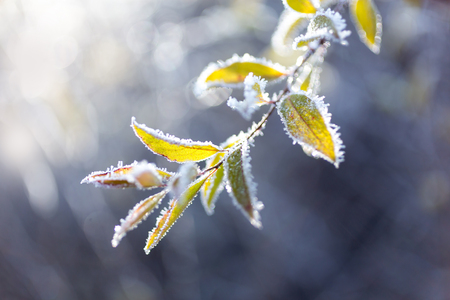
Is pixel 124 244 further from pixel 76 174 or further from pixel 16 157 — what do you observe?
pixel 16 157

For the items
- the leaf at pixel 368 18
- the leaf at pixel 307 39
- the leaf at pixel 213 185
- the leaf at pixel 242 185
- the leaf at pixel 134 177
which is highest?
the leaf at pixel 368 18

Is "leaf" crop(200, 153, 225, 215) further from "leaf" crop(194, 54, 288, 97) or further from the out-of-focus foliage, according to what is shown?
"leaf" crop(194, 54, 288, 97)

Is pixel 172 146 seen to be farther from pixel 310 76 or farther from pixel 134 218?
pixel 310 76

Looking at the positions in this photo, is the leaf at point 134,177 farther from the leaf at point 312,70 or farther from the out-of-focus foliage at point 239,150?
the leaf at point 312,70

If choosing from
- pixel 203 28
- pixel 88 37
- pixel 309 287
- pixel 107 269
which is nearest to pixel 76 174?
pixel 107 269

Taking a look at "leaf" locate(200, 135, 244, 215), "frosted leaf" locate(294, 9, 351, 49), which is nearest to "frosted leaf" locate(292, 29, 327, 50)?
"frosted leaf" locate(294, 9, 351, 49)

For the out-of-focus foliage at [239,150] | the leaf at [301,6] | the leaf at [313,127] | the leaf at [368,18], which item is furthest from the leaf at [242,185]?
the leaf at [368,18]
